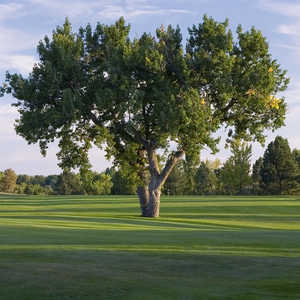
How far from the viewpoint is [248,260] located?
1141cm

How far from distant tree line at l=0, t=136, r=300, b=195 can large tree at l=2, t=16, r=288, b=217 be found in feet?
187

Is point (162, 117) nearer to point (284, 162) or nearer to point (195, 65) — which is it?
point (195, 65)

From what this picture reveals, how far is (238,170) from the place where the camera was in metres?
105

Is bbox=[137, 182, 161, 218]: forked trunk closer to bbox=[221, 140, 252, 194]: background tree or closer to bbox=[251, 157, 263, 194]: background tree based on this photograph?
bbox=[221, 140, 252, 194]: background tree

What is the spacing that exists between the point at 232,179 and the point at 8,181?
59650 mm

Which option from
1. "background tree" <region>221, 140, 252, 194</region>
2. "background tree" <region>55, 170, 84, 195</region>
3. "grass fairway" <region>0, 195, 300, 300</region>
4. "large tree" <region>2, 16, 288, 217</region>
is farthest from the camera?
"background tree" <region>55, 170, 84, 195</region>

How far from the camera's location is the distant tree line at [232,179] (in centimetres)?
10788

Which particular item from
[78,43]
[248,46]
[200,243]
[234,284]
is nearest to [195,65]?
[248,46]

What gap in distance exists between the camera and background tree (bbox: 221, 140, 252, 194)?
346ft

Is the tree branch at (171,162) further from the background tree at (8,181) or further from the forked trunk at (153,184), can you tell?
the background tree at (8,181)

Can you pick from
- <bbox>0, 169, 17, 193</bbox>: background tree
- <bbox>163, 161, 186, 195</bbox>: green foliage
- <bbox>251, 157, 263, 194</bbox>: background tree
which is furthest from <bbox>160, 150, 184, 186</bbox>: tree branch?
<bbox>0, 169, 17, 193</bbox>: background tree

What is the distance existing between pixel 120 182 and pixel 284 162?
107 ft

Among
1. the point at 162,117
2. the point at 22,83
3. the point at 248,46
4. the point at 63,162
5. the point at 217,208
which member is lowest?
the point at 217,208

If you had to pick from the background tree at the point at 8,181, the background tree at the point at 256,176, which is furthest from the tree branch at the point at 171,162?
the background tree at the point at 8,181
